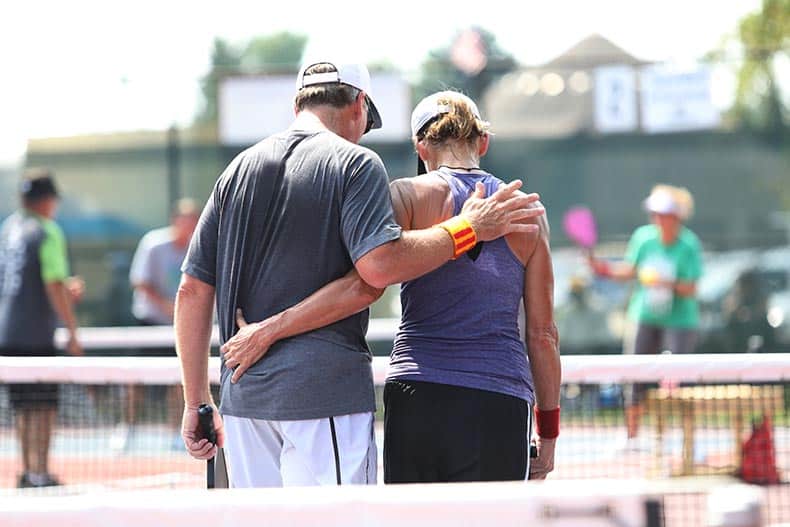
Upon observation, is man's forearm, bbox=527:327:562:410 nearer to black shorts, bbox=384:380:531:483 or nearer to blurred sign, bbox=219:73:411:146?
black shorts, bbox=384:380:531:483

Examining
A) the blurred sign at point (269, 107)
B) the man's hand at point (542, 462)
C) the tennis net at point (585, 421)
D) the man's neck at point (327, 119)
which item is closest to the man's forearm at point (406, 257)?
the man's neck at point (327, 119)

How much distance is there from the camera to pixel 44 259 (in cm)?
852

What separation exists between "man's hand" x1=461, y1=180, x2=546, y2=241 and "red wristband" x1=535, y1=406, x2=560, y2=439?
2.02 ft

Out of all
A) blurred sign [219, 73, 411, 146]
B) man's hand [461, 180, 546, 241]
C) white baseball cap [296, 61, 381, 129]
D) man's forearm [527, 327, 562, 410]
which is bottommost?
man's forearm [527, 327, 562, 410]

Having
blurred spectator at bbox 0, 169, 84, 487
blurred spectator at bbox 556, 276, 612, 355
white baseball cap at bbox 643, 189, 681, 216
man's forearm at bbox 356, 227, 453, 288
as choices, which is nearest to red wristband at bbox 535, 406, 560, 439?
man's forearm at bbox 356, 227, 453, 288

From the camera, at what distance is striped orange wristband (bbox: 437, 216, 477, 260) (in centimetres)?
361

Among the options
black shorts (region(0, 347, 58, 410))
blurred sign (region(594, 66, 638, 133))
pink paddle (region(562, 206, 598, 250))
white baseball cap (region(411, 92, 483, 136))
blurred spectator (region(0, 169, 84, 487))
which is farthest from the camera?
blurred sign (region(594, 66, 638, 133))

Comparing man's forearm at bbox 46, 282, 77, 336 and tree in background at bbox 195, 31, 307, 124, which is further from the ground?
tree in background at bbox 195, 31, 307, 124

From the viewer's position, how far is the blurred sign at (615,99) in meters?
13.8

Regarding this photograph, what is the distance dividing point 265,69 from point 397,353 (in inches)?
424

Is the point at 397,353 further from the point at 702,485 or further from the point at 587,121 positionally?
the point at 587,121

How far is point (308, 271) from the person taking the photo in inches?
144

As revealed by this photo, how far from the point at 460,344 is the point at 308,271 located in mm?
506

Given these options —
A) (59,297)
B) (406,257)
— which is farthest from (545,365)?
(59,297)
